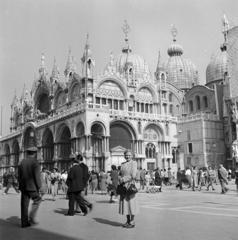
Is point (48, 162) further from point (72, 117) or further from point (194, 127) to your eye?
point (194, 127)

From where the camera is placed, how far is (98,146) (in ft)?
154

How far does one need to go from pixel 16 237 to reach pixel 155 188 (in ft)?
56.3

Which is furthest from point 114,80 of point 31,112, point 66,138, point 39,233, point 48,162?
point 39,233

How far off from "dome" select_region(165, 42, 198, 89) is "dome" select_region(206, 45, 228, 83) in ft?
19.5

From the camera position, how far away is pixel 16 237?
8.36 metres

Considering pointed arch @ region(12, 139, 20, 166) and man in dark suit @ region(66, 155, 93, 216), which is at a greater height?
pointed arch @ region(12, 139, 20, 166)

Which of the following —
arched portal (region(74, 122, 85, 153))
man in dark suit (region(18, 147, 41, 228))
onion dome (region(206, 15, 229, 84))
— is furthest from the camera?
onion dome (region(206, 15, 229, 84))

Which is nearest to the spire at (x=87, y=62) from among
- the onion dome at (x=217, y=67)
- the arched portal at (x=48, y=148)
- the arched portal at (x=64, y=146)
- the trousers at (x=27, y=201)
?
the arched portal at (x=64, y=146)

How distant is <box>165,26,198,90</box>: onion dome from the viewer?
7462 centimetres

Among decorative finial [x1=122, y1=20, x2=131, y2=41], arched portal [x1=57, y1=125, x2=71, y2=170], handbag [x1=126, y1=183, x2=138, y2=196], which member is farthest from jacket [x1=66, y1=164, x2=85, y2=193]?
decorative finial [x1=122, y1=20, x2=131, y2=41]

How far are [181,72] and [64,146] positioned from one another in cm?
3353

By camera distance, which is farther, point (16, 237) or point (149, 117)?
point (149, 117)

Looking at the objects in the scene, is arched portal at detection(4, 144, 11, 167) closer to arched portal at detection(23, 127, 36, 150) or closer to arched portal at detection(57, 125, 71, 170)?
arched portal at detection(23, 127, 36, 150)

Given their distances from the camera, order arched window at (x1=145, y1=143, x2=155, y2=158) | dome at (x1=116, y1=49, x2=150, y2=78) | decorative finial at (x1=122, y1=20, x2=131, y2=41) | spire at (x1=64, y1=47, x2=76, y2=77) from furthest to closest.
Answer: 1. dome at (x1=116, y1=49, x2=150, y2=78)
2. decorative finial at (x1=122, y1=20, x2=131, y2=41)
3. spire at (x1=64, y1=47, x2=76, y2=77)
4. arched window at (x1=145, y1=143, x2=155, y2=158)
